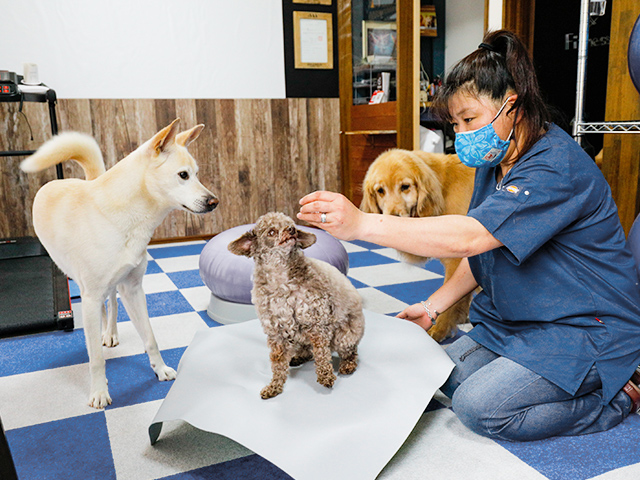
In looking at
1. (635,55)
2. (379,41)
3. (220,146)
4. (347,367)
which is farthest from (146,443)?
(379,41)

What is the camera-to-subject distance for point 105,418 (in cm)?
148

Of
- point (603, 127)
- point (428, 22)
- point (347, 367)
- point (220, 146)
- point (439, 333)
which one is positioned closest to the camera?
A: point (347, 367)

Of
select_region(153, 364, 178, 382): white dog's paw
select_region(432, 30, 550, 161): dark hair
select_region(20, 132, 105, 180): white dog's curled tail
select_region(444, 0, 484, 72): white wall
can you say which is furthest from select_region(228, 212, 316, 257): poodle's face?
select_region(444, 0, 484, 72): white wall

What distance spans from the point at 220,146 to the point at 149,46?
92cm

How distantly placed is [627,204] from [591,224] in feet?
4.26

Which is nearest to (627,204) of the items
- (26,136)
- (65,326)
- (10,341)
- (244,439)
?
(244,439)

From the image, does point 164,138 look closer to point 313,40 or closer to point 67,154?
point 67,154

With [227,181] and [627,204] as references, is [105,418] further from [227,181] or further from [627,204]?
[227,181]

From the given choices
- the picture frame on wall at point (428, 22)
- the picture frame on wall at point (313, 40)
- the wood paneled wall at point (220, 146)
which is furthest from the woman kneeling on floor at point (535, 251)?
the picture frame on wall at point (313, 40)

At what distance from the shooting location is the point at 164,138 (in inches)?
58.7

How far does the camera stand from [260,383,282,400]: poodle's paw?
124 centimetres

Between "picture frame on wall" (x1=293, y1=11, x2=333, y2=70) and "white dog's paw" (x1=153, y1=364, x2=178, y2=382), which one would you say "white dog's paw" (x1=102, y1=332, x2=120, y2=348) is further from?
"picture frame on wall" (x1=293, y1=11, x2=333, y2=70)

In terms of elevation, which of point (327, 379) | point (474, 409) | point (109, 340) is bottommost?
point (109, 340)

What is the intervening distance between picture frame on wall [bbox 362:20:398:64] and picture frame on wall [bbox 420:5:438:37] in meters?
0.21
